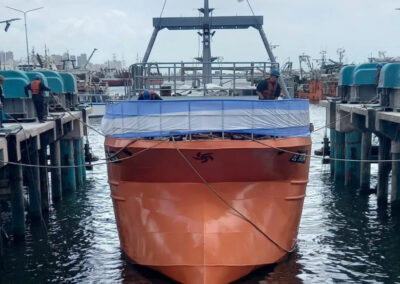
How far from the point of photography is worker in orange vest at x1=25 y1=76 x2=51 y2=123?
1802 centimetres

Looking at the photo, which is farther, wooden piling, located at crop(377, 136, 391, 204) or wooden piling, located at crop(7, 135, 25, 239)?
wooden piling, located at crop(377, 136, 391, 204)

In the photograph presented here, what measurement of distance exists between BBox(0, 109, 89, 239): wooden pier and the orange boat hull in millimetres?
2758

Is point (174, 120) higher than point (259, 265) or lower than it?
higher

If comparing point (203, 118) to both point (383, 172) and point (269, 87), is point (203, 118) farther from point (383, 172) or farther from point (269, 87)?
point (383, 172)

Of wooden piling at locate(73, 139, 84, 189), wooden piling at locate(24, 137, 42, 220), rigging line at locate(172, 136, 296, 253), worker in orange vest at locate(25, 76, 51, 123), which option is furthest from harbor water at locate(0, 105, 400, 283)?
worker in orange vest at locate(25, 76, 51, 123)

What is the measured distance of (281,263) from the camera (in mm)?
13812

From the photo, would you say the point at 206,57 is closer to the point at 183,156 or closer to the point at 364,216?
the point at 364,216

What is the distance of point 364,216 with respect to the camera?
19219mm

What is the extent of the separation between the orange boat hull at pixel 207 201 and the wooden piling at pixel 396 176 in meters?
5.96

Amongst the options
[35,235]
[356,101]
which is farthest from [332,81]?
[35,235]

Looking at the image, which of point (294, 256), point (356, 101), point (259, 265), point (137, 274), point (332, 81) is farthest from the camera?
point (332, 81)

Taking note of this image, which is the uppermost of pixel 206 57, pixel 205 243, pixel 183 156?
pixel 206 57

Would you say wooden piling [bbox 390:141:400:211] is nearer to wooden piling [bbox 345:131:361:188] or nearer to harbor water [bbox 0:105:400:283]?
harbor water [bbox 0:105:400:283]

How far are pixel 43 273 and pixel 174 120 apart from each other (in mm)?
5376
